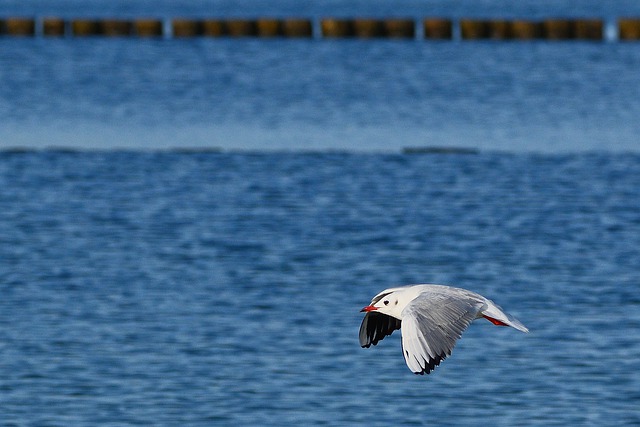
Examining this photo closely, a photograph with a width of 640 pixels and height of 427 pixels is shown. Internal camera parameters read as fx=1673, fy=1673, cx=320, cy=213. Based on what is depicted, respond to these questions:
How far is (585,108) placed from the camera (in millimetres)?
44781

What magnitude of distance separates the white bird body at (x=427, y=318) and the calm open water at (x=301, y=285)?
195 centimetres

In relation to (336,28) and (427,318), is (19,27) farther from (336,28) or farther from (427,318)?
(427,318)

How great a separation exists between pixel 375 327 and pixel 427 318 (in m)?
0.94

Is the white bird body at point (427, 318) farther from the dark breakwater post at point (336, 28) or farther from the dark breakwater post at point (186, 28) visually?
the dark breakwater post at point (186, 28)

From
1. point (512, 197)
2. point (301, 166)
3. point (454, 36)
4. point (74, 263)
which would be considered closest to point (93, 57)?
point (454, 36)

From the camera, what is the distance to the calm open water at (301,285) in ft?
44.8

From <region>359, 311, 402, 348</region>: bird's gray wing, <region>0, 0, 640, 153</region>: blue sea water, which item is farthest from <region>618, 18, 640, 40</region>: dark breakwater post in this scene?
<region>359, 311, 402, 348</region>: bird's gray wing

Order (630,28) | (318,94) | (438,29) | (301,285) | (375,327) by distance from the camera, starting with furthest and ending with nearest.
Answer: (438,29) → (630,28) → (318,94) → (301,285) → (375,327)

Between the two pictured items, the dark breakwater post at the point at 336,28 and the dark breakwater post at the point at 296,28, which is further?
the dark breakwater post at the point at 336,28

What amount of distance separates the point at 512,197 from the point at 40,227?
752 centimetres

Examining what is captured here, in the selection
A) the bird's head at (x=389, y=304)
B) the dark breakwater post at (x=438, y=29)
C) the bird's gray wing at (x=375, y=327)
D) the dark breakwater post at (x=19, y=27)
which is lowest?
the dark breakwater post at (x=438, y=29)

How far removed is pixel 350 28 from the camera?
78.8 meters

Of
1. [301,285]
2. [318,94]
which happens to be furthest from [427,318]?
[318,94]

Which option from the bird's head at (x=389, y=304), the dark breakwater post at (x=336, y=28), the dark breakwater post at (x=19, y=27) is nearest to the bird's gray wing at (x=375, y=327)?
the bird's head at (x=389, y=304)
